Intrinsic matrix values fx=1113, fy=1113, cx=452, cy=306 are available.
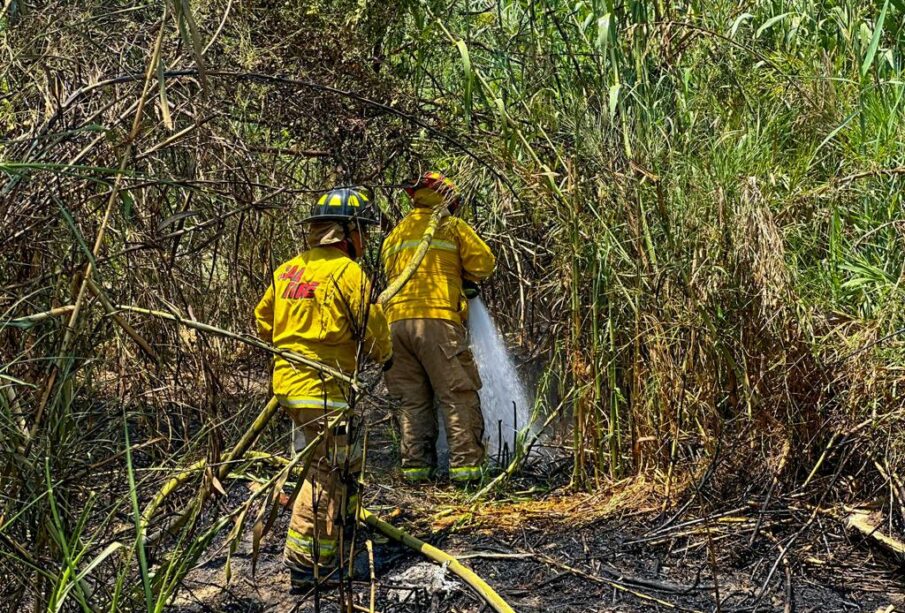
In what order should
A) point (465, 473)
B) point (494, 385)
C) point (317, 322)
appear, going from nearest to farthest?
point (317, 322) → point (465, 473) → point (494, 385)

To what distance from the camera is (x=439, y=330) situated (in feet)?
21.0

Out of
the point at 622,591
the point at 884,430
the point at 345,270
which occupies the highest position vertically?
the point at 345,270

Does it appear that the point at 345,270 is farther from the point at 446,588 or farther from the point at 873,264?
the point at 873,264

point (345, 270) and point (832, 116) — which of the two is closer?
point (345, 270)

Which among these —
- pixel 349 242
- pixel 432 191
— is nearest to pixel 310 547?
pixel 349 242

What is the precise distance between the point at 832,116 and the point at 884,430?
1645 mm

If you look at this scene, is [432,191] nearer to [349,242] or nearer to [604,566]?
[349,242]

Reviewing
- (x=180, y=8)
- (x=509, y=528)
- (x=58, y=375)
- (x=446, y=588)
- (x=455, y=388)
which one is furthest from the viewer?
(x=455, y=388)

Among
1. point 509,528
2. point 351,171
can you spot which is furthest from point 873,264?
point 351,171

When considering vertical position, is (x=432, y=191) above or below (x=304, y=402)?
above

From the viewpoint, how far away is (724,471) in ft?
16.8

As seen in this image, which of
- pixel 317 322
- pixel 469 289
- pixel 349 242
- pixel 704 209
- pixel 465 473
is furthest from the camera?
pixel 469 289

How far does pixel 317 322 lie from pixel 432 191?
5.55ft

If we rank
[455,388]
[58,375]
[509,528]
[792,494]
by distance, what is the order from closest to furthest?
[58,375]
[792,494]
[509,528]
[455,388]
